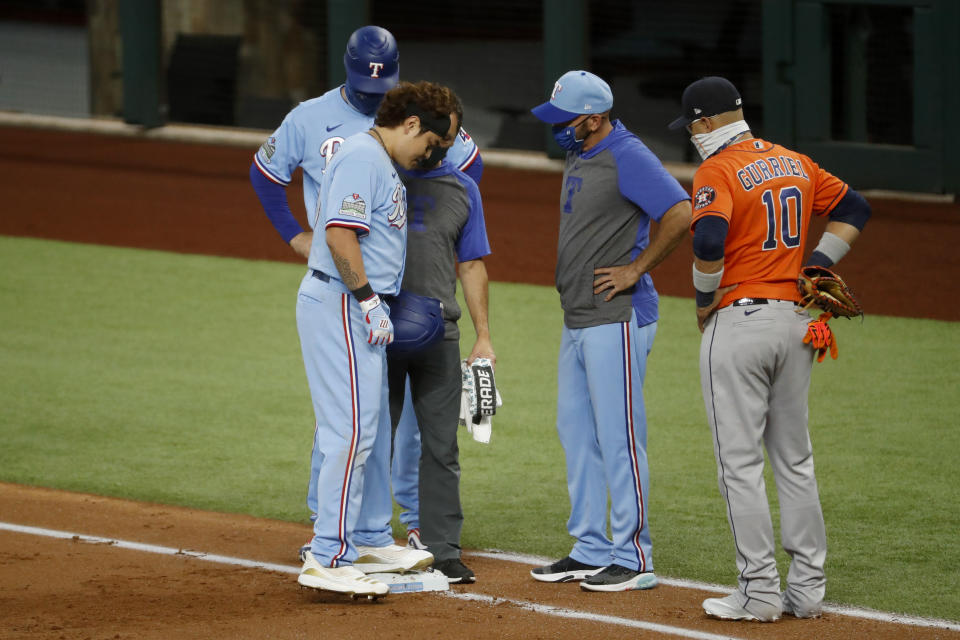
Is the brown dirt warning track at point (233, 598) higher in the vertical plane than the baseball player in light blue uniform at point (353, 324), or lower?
lower

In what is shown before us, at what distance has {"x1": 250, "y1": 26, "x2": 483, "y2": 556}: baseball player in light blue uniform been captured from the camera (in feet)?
18.9

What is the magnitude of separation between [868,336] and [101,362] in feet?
17.0

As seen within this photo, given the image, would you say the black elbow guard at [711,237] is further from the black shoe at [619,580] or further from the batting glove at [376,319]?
the black shoe at [619,580]

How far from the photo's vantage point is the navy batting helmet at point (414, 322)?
5176 mm

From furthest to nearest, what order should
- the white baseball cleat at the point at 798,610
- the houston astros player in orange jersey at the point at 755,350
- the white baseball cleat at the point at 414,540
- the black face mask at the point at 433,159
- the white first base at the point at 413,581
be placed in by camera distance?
the white baseball cleat at the point at 414,540 → the white first base at the point at 413,581 → the black face mask at the point at 433,159 → the white baseball cleat at the point at 798,610 → the houston astros player in orange jersey at the point at 755,350

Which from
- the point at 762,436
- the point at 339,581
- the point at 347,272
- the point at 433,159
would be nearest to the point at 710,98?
the point at 433,159

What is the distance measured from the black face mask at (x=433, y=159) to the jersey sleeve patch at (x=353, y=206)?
0.33 metres

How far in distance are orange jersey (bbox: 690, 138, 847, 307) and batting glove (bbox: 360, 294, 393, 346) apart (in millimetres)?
1103

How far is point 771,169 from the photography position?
486 cm

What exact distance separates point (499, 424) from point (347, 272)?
3268mm

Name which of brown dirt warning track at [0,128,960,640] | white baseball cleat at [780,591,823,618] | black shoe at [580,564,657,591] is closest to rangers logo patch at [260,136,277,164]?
brown dirt warning track at [0,128,960,640]

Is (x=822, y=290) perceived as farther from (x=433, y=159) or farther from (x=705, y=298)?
(x=433, y=159)

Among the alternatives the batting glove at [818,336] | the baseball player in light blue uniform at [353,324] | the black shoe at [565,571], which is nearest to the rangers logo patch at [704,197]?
the batting glove at [818,336]

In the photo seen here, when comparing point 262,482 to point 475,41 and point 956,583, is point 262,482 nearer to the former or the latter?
point 956,583
